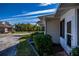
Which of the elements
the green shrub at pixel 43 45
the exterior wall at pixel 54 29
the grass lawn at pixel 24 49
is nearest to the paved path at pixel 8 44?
the grass lawn at pixel 24 49

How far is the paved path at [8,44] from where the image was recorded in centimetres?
1049

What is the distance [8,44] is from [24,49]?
0.84 m

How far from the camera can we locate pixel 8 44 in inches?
426

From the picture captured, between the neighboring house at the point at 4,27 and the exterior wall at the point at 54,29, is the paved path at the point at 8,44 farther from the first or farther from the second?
the exterior wall at the point at 54,29

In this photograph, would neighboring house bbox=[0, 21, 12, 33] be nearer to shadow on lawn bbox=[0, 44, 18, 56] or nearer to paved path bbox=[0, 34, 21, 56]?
paved path bbox=[0, 34, 21, 56]

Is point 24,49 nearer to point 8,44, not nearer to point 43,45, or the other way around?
point 8,44

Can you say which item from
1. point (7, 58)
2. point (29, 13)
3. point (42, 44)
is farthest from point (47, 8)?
point (7, 58)

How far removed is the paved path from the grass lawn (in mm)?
229

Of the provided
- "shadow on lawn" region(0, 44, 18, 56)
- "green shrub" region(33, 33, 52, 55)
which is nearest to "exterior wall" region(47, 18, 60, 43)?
"green shrub" region(33, 33, 52, 55)

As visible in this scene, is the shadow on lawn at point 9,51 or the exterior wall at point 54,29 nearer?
the shadow on lawn at point 9,51

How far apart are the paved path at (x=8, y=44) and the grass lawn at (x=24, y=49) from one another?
0.75ft

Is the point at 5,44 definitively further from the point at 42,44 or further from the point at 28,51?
the point at 42,44

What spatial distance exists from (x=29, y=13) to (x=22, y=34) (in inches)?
43.7

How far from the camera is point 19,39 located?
10.7 m
